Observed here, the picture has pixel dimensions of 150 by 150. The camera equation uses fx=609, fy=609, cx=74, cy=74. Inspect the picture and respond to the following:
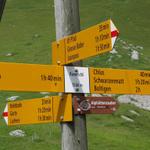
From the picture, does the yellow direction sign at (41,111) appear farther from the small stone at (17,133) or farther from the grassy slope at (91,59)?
the small stone at (17,133)

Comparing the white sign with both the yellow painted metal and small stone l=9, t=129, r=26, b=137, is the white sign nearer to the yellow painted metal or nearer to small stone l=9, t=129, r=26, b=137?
the yellow painted metal

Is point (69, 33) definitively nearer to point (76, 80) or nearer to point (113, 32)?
point (76, 80)

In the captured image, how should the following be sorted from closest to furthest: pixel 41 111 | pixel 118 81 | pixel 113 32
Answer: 1. pixel 113 32
2. pixel 41 111
3. pixel 118 81

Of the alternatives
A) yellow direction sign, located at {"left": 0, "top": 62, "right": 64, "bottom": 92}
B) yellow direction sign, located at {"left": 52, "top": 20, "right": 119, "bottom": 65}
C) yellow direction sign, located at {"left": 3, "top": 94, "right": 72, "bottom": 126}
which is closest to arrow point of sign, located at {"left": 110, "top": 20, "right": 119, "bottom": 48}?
yellow direction sign, located at {"left": 52, "top": 20, "right": 119, "bottom": 65}

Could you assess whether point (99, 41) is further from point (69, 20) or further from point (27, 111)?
point (27, 111)

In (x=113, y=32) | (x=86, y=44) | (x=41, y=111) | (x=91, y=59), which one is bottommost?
(x=41, y=111)

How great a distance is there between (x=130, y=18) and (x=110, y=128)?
28.0 metres

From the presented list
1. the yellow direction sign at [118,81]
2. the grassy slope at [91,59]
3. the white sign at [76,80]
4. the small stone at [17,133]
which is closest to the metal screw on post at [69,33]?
the white sign at [76,80]

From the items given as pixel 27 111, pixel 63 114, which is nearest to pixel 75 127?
pixel 63 114

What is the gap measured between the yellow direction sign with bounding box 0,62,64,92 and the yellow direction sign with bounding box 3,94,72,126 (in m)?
0.23

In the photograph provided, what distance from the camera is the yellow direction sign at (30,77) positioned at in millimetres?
8203

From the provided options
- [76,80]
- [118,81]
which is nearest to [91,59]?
[118,81]

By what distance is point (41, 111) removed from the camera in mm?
8906

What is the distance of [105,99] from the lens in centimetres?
891
